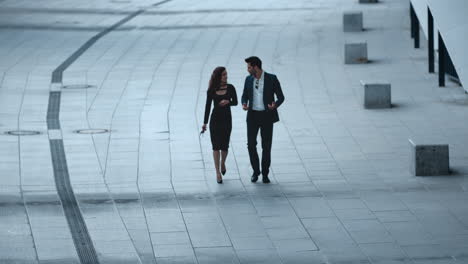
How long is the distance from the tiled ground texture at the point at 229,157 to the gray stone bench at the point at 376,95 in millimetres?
358

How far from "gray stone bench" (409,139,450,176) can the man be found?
2311 mm

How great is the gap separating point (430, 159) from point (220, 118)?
3390mm

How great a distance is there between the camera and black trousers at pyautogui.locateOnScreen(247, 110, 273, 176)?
17172mm

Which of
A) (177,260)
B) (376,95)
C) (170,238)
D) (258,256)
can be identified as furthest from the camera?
(376,95)

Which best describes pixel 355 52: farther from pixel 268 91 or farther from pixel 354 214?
pixel 354 214

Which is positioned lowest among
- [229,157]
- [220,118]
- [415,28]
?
[415,28]

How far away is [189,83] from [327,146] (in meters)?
7.97

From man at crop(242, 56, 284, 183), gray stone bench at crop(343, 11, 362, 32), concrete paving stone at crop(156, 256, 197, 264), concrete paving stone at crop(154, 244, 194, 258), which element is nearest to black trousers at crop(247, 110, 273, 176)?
man at crop(242, 56, 284, 183)

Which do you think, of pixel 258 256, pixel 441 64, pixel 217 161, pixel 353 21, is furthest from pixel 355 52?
pixel 258 256

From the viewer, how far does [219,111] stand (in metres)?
17.3

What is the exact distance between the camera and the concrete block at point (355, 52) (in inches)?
1173

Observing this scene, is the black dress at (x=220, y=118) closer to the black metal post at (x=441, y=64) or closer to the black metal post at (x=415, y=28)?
the black metal post at (x=441, y=64)

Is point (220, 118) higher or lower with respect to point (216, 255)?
higher

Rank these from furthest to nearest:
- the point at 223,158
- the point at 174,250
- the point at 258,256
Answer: the point at 223,158
the point at 174,250
the point at 258,256
